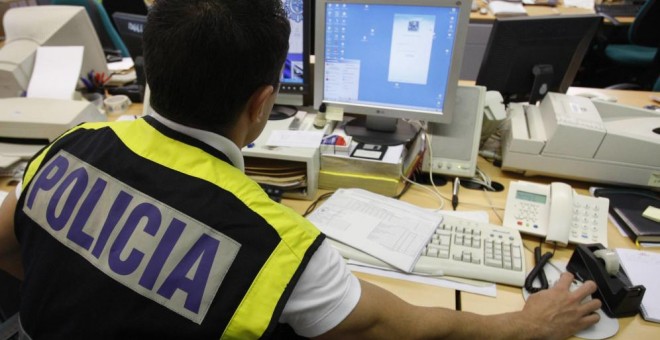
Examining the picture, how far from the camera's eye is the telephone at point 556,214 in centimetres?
109

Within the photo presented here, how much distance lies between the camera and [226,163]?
2.26 feet

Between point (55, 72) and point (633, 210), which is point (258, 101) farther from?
point (55, 72)

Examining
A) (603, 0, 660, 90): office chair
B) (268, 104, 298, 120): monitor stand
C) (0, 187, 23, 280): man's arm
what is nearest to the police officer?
(0, 187, 23, 280): man's arm

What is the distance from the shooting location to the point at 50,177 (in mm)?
708

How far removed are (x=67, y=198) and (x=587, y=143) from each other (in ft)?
4.57

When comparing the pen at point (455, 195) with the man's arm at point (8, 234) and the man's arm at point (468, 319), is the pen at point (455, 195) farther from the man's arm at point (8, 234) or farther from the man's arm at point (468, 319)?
the man's arm at point (8, 234)

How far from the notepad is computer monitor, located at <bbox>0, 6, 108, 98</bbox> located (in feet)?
7.08

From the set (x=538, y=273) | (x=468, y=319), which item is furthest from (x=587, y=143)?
(x=468, y=319)

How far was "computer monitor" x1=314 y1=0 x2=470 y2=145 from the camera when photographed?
120 cm

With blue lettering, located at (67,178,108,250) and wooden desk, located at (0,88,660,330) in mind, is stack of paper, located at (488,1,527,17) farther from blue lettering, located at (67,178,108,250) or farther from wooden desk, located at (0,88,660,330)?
blue lettering, located at (67,178,108,250)

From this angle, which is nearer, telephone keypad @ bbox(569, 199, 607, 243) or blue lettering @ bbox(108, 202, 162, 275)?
blue lettering @ bbox(108, 202, 162, 275)

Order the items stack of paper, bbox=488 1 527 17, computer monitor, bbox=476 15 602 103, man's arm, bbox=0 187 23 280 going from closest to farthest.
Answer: man's arm, bbox=0 187 23 280 → computer monitor, bbox=476 15 602 103 → stack of paper, bbox=488 1 527 17

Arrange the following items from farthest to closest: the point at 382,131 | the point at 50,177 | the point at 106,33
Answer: the point at 106,33, the point at 382,131, the point at 50,177

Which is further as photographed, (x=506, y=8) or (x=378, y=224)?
(x=506, y=8)
